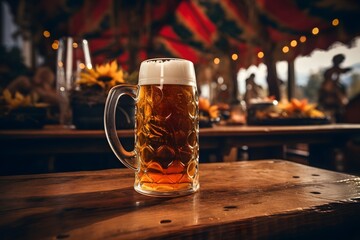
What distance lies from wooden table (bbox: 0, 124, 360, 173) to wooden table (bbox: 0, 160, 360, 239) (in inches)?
34.2

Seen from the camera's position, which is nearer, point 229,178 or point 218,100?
point 229,178

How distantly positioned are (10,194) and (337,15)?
185 inches

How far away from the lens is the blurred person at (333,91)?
15.3 ft

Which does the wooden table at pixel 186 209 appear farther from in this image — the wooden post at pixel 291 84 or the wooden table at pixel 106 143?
the wooden post at pixel 291 84

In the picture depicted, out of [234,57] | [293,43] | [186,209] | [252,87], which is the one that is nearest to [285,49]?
[293,43]

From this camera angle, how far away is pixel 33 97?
6.35 feet

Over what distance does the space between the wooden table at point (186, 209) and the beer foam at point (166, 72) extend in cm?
24

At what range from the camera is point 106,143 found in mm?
1700

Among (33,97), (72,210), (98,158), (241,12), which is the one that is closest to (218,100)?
(241,12)

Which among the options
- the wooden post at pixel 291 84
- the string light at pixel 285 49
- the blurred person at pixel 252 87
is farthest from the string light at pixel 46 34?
the wooden post at pixel 291 84

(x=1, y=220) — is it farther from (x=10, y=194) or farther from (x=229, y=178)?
(x=229, y=178)

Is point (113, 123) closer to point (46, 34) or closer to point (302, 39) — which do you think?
point (302, 39)

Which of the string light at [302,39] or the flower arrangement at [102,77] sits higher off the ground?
the string light at [302,39]

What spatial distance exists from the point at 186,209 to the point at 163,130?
179mm
